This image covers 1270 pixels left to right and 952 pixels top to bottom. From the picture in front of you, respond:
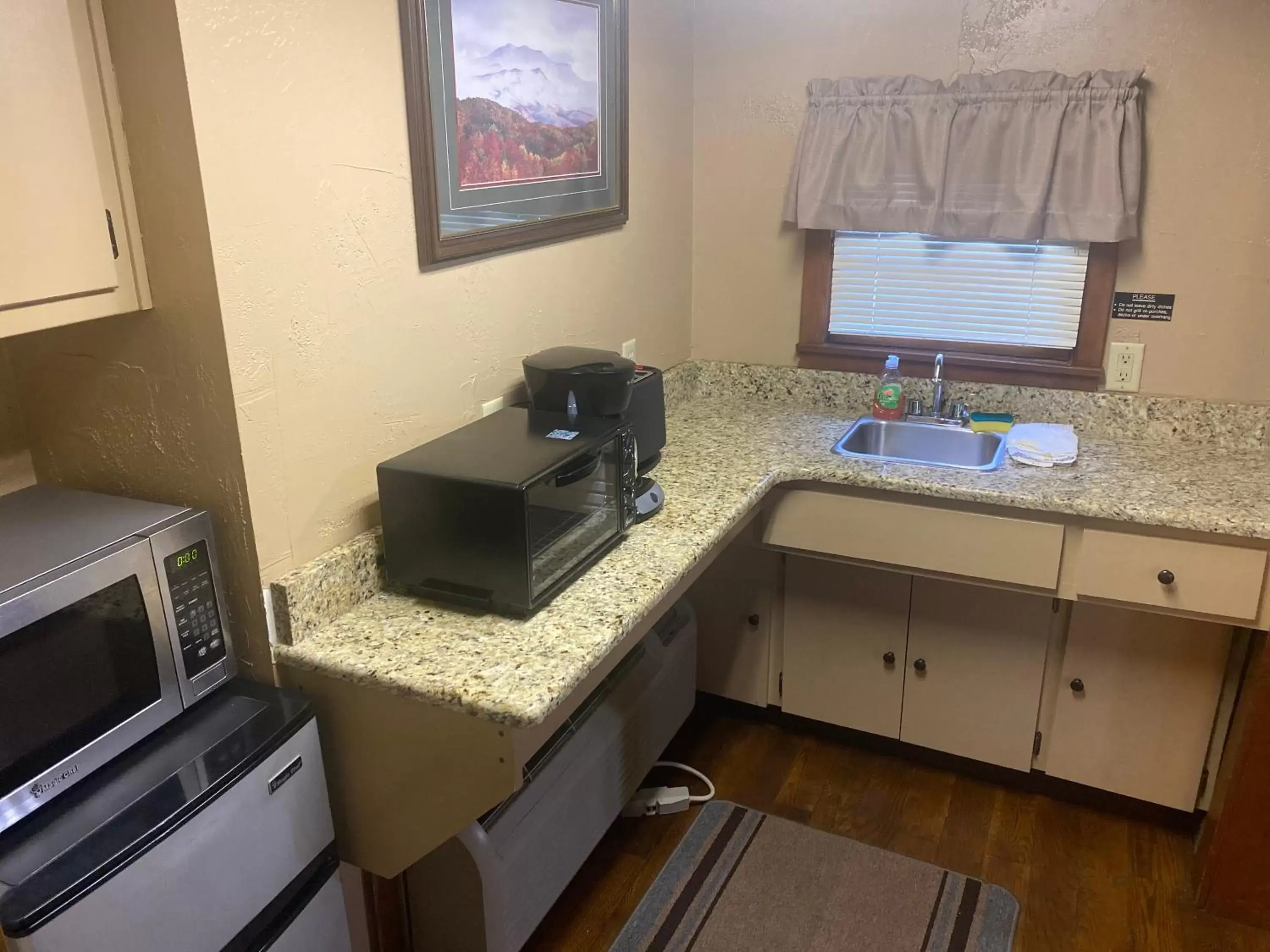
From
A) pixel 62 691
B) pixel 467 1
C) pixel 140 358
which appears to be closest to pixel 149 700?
pixel 62 691

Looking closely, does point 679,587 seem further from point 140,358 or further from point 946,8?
point 946,8

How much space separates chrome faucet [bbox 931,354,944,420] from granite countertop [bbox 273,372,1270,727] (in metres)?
0.24

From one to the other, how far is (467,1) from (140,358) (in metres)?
0.87

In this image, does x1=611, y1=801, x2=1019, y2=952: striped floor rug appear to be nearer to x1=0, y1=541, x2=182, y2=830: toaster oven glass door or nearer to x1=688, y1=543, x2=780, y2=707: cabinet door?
x1=688, y1=543, x2=780, y2=707: cabinet door

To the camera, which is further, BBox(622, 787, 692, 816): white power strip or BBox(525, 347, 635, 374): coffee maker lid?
BBox(622, 787, 692, 816): white power strip

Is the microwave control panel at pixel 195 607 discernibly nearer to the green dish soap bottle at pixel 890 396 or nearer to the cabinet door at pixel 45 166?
the cabinet door at pixel 45 166

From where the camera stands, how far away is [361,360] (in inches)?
63.1

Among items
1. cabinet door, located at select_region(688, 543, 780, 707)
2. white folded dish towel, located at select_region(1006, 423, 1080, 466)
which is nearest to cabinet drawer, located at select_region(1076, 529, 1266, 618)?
white folded dish towel, located at select_region(1006, 423, 1080, 466)

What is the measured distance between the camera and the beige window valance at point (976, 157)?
220 cm

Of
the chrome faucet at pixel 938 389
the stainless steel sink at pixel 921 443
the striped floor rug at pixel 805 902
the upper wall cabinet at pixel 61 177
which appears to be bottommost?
the striped floor rug at pixel 805 902

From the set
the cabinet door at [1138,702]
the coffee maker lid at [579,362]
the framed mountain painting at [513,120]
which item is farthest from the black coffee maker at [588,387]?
the cabinet door at [1138,702]

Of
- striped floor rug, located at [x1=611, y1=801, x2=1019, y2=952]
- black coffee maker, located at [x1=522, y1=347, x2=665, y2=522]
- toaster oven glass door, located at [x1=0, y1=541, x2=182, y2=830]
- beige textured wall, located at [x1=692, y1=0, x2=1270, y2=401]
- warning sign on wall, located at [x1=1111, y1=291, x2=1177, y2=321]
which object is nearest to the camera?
toaster oven glass door, located at [x1=0, y1=541, x2=182, y2=830]

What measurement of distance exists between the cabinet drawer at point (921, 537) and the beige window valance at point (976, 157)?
75cm

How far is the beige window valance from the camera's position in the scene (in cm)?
220
